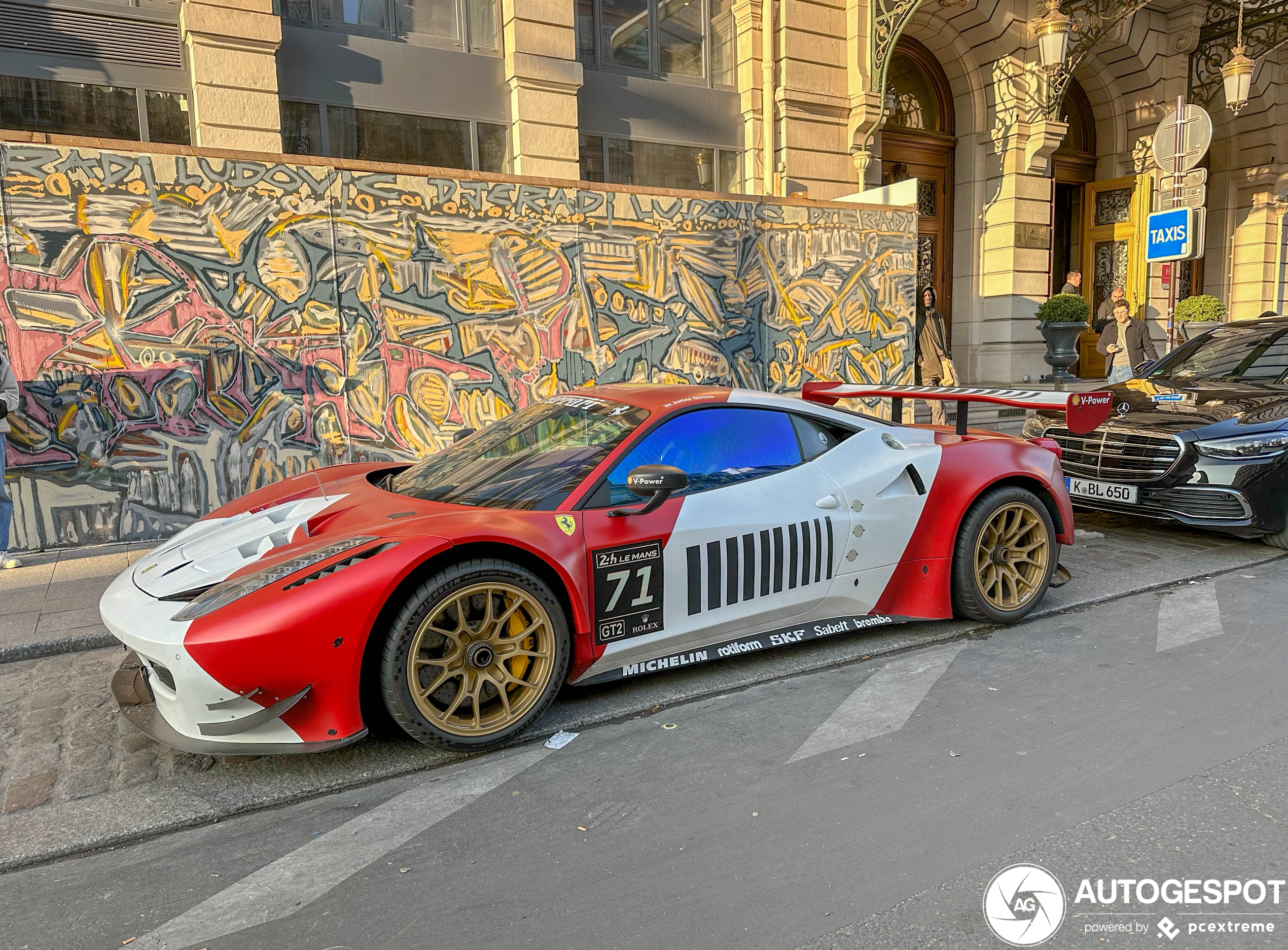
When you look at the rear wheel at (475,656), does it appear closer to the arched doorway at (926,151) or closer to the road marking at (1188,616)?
the road marking at (1188,616)

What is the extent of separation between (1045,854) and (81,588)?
5.79m

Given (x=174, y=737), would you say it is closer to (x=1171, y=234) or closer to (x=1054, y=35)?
(x=1171, y=234)

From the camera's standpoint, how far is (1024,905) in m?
2.43

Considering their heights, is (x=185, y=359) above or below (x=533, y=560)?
above

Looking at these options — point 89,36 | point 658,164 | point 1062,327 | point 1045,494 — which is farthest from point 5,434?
point 1062,327

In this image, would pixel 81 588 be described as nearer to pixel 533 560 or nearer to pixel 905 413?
pixel 533 560

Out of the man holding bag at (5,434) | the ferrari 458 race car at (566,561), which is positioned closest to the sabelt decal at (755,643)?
the ferrari 458 race car at (566,561)

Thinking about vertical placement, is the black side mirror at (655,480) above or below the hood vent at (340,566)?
above

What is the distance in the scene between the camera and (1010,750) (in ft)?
10.9

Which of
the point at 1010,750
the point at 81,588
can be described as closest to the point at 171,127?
the point at 81,588

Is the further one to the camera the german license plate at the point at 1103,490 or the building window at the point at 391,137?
the building window at the point at 391,137

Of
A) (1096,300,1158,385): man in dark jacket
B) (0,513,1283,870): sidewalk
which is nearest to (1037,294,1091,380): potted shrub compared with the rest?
(1096,300,1158,385): man in dark jacket

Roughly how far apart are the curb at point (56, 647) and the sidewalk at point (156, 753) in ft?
0.11

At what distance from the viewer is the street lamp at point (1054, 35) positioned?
1366 cm
